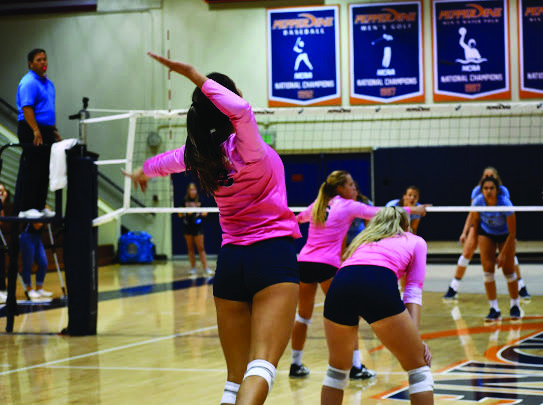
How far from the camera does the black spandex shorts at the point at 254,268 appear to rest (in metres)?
2.81

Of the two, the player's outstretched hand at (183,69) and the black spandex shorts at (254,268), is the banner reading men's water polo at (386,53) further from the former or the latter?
the player's outstretched hand at (183,69)

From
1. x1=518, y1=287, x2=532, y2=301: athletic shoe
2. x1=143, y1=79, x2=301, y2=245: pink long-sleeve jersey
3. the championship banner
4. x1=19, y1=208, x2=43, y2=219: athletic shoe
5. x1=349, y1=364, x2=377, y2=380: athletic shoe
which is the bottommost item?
x1=518, y1=287, x2=532, y2=301: athletic shoe

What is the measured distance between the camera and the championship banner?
50.4 feet

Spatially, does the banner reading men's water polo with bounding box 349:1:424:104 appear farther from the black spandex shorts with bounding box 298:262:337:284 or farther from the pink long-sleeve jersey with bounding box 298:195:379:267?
the black spandex shorts with bounding box 298:262:337:284

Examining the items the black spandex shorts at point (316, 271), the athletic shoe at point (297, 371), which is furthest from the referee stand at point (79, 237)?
the black spandex shorts at point (316, 271)

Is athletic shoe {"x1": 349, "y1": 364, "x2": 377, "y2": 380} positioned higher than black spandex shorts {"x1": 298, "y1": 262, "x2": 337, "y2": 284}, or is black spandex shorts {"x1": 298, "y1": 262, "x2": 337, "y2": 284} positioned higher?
black spandex shorts {"x1": 298, "y1": 262, "x2": 337, "y2": 284}

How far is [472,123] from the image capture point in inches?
620

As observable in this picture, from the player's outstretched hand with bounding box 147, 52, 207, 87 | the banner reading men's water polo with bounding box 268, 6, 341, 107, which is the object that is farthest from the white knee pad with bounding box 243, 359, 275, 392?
the banner reading men's water polo with bounding box 268, 6, 341, 107

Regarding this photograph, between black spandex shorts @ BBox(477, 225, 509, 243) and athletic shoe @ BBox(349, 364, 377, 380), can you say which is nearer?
athletic shoe @ BBox(349, 364, 377, 380)

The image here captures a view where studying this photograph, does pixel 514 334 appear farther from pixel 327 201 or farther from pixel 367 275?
pixel 367 275

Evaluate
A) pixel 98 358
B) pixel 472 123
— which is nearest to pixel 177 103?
pixel 472 123

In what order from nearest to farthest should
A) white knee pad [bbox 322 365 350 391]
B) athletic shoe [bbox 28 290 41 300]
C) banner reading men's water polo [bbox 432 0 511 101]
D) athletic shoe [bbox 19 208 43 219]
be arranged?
white knee pad [bbox 322 365 350 391] → athletic shoe [bbox 19 208 43 219] → athletic shoe [bbox 28 290 41 300] → banner reading men's water polo [bbox 432 0 511 101]

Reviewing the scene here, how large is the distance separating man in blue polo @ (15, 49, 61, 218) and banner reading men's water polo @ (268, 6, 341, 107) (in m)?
8.79

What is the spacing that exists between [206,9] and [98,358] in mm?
11920
